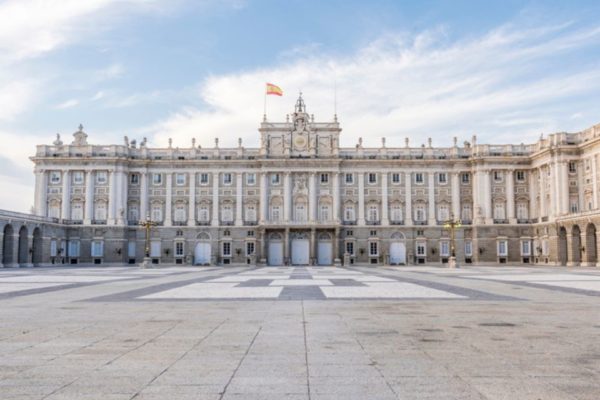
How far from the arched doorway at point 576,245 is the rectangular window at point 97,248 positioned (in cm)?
5223

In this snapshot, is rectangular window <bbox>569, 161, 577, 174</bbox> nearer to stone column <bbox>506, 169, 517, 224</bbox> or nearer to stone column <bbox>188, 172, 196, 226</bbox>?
stone column <bbox>506, 169, 517, 224</bbox>

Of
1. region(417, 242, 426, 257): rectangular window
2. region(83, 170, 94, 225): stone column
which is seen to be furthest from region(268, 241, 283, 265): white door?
region(83, 170, 94, 225): stone column

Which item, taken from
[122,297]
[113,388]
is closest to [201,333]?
[113,388]

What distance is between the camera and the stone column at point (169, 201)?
243ft

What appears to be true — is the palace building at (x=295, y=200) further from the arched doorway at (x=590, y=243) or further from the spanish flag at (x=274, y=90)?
the arched doorway at (x=590, y=243)

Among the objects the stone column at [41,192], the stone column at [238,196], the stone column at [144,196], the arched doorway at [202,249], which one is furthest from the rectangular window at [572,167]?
the stone column at [41,192]

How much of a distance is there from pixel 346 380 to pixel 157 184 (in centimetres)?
7028

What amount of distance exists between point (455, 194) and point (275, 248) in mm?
22838

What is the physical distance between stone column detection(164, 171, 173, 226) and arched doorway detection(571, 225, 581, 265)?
45.2 m

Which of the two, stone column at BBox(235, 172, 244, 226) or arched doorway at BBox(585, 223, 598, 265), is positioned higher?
stone column at BBox(235, 172, 244, 226)

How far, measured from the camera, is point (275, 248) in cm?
7256

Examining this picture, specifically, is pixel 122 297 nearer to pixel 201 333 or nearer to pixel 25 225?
pixel 201 333

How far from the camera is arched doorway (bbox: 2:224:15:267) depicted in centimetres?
5856

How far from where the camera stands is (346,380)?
21.9ft
